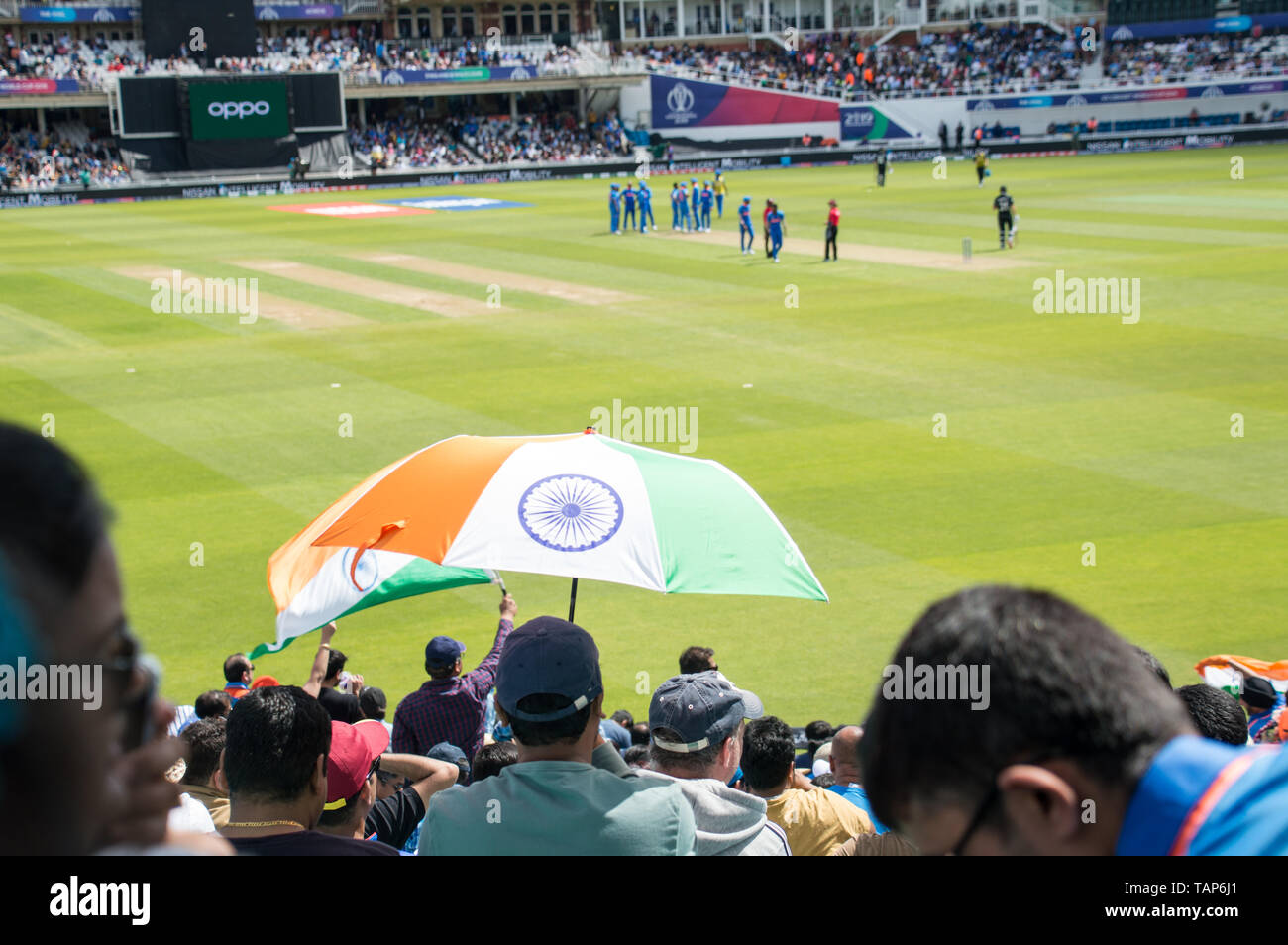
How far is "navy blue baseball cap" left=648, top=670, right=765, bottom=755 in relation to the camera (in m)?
5.21

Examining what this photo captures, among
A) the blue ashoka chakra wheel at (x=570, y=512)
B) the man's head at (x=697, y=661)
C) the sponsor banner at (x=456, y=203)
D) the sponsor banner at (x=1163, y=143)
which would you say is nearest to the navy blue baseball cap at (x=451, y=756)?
the blue ashoka chakra wheel at (x=570, y=512)

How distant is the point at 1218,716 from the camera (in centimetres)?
613

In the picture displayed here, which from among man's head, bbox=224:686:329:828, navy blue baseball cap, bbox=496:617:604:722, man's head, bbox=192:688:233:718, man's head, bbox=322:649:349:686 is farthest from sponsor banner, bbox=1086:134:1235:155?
man's head, bbox=224:686:329:828

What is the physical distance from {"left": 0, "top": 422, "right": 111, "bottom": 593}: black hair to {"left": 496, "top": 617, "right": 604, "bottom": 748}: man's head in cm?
295

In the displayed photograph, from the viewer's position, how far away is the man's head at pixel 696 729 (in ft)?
17.1

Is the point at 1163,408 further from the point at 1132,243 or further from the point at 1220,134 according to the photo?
the point at 1220,134

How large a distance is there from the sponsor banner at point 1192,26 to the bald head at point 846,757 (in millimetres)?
87252

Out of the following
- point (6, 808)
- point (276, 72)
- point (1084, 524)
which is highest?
point (276, 72)

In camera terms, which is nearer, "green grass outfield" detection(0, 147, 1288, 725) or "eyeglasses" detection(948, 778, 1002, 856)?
"eyeglasses" detection(948, 778, 1002, 856)

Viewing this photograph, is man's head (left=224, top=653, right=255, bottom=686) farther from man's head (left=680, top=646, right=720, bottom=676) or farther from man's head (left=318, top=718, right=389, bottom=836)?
man's head (left=318, top=718, right=389, bottom=836)
